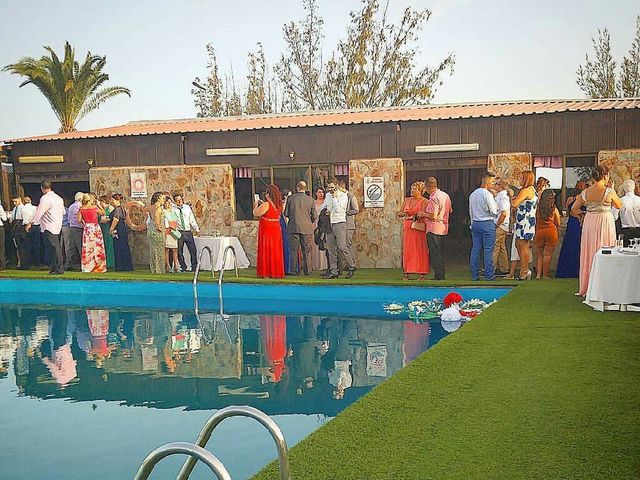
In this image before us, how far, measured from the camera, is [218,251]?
13.1m

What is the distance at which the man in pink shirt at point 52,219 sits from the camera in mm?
13547

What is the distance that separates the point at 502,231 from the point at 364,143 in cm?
367

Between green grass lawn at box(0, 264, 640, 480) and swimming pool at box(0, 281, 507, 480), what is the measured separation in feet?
2.49

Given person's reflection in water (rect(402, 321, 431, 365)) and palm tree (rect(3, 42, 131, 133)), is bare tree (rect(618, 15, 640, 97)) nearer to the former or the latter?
palm tree (rect(3, 42, 131, 133))

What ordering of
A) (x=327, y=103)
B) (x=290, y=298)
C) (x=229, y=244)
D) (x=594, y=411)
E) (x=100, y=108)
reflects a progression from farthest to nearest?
(x=327, y=103) < (x=100, y=108) < (x=229, y=244) < (x=290, y=298) < (x=594, y=411)

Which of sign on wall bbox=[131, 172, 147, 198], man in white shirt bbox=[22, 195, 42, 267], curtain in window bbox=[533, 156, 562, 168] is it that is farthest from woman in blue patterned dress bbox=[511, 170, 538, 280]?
man in white shirt bbox=[22, 195, 42, 267]

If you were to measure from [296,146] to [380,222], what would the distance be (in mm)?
2401

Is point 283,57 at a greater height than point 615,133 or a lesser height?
greater

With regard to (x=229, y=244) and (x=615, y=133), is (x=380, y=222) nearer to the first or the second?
(x=229, y=244)

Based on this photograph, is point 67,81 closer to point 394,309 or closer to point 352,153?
point 352,153

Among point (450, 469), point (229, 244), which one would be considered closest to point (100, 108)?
point (229, 244)

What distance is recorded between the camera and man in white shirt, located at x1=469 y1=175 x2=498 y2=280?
1075 centimetres

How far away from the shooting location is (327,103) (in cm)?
3244

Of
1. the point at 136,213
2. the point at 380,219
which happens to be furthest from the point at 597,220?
the point at 136,213
